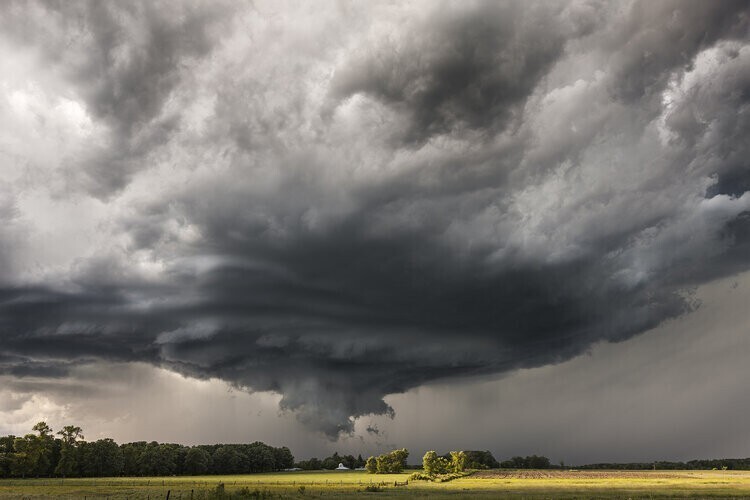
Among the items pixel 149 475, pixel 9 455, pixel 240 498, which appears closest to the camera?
pixel 240 498

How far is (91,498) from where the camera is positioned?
85.4 m

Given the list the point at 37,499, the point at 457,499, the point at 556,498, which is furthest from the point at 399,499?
the point at 37,499

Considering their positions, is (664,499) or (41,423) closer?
(664,499)

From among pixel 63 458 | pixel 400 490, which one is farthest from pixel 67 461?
pixel 400 490

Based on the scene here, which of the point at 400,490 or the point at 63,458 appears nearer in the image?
A: the point at 400,490

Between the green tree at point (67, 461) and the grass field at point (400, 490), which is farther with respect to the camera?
the green tree at point (67, 461)

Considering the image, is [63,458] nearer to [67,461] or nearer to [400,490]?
[67,461]

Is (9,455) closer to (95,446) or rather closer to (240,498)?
(95,446)

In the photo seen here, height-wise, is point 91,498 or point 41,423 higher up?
point 41,423

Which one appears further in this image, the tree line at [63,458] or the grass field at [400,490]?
the tree line at [63,458]

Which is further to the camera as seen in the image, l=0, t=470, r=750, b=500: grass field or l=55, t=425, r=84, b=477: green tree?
l=55, t=425, r=84, b=477: green tree

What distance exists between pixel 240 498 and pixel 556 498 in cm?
4411

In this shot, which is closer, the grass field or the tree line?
the grass field

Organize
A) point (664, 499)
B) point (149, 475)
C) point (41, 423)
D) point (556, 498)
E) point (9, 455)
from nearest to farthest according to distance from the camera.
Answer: point (556, 498)
point (664, 499)
point (9, 455)
point (41, 423)
point (149, 475)
